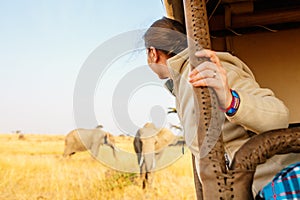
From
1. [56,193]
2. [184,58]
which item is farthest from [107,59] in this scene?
[56,193]

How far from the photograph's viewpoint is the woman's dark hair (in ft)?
2.68

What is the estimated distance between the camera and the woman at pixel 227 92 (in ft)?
1.59

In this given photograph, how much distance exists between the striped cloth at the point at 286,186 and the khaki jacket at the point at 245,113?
0.29ft

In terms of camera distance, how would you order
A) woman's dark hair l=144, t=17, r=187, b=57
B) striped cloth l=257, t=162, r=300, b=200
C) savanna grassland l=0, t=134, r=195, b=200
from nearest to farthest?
striped cloth l=257, t=162, r=300, b=200 < woman's dark hair l=144, t=17, r=187, b=57 < savanna grassland l=0, t=134, r=195, b=200

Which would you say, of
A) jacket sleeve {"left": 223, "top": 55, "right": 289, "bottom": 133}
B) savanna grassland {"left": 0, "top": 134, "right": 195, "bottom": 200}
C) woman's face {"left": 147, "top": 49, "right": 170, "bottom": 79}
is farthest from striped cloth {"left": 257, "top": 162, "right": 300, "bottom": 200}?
savanna grassland {"left": 0, "top": 134, "right": 195, "bottom": 200}

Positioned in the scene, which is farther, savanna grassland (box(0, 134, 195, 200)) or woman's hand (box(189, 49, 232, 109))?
savanna grassland (box(0, 134, 195, 200))

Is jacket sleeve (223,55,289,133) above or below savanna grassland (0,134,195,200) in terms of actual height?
above

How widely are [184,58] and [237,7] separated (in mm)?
789

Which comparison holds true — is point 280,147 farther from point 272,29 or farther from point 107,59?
point 272,29

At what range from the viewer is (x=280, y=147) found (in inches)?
17.8

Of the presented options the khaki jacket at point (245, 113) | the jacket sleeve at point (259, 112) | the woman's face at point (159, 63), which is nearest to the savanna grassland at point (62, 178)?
the woman's face at point (159, 63)

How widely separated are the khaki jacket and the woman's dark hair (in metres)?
0.12

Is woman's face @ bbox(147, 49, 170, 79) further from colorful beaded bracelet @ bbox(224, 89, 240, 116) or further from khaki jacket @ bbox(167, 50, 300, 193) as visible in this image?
colorful beaded bracelet @ bbox(224, 89, 240, 116)

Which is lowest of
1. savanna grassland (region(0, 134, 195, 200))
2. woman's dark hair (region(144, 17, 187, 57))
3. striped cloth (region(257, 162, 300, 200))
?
savanna grassland (region(0, 134, 195, 200))
